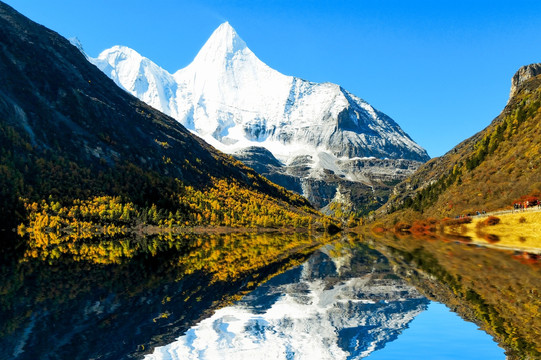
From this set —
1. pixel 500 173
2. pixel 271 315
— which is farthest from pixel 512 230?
pixel 271 315

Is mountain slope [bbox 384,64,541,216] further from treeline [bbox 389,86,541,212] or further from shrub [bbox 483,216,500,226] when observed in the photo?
shrub [bbox 483,216,500,226]

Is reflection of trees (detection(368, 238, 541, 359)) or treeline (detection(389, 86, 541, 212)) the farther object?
treeline (detection(389, 86, 541, 212))

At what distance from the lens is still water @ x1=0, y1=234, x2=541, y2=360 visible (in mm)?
17062

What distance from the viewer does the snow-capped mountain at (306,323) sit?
17.1 meters

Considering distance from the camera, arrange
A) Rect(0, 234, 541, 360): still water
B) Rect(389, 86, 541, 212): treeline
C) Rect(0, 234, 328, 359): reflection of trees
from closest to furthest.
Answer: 1. Rect(0, 234, 541, 360): still water
2. Rect(0, 234, 328, 359): reflection of trees
3. Rect(389, 86, 541, 212): treeline

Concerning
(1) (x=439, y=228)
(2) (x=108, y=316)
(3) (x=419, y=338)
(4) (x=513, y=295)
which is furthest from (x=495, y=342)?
(1) (x=439, y=228)

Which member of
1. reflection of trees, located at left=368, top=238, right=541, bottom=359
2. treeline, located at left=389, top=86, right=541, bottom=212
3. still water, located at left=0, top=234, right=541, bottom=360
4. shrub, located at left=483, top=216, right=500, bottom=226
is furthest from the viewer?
treeline, located at left=389, top=86, right=541, bottom=212

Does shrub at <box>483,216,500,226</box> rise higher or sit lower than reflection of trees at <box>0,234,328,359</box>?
higher

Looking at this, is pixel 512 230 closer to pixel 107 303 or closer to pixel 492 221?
pixel 492 221

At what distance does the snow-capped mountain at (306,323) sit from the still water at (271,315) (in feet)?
0.21

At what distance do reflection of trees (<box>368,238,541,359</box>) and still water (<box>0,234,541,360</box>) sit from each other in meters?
0.08

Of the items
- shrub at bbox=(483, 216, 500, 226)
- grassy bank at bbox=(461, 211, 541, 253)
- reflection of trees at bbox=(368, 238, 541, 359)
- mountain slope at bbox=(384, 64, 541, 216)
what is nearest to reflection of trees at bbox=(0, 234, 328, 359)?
reflection of trees at bbox=(368, 238, 541, 359)

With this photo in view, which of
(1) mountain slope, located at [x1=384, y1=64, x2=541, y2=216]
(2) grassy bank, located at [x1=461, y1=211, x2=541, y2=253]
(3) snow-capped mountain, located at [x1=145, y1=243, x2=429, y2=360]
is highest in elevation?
(1) mountain slope, located at [x1=384, y1=64, x2=541, y2=216]

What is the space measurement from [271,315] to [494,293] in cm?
1475
